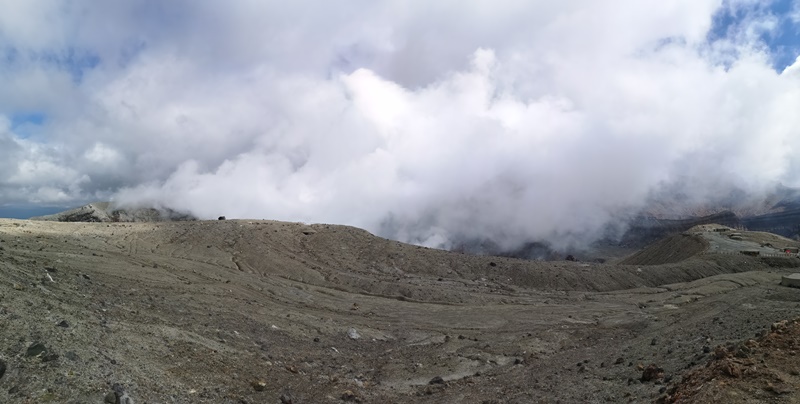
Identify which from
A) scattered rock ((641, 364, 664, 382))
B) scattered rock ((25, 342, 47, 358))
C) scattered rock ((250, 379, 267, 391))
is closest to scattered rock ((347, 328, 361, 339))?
scattered rock ((250, 379, 267, 391))

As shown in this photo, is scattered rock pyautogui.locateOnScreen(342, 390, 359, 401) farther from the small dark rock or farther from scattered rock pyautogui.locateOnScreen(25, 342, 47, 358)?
scattered rock pyautogui.locateOnScreen(25, 342, 47, 358)

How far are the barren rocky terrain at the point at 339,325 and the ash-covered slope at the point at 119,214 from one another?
92.1 ft

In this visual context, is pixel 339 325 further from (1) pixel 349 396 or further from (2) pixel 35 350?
(2) pixel 35 350

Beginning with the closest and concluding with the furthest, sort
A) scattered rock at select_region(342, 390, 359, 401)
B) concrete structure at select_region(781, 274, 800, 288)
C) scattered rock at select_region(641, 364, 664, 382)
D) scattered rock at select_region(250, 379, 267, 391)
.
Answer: scattered rock at select_region(641, 364, 664, 382) < scattered rock at select_region(250, 379, 267, 391) < scattered rock at select_region(342, 390, 359, 401) < concrete structure at select_region(781, 274, 800, 288)

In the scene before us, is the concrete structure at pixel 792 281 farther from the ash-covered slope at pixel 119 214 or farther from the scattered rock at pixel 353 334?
the ash-covered slope at pixel 119 214

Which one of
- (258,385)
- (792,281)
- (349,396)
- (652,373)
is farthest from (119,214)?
(792,281)

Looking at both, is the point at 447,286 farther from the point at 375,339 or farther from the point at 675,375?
the point at 675,375

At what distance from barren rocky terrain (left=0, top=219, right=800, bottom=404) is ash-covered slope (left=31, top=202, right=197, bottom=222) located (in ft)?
92.1

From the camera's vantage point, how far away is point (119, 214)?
57.5m

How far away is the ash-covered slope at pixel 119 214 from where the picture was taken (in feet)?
176

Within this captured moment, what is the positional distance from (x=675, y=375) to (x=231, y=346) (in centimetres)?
1099

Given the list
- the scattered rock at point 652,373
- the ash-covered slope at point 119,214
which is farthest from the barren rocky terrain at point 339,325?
the ash-covered slope at point 119,214

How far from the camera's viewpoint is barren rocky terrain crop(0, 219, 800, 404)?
29.0 feet

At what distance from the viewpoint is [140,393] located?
→ 8391 mm
